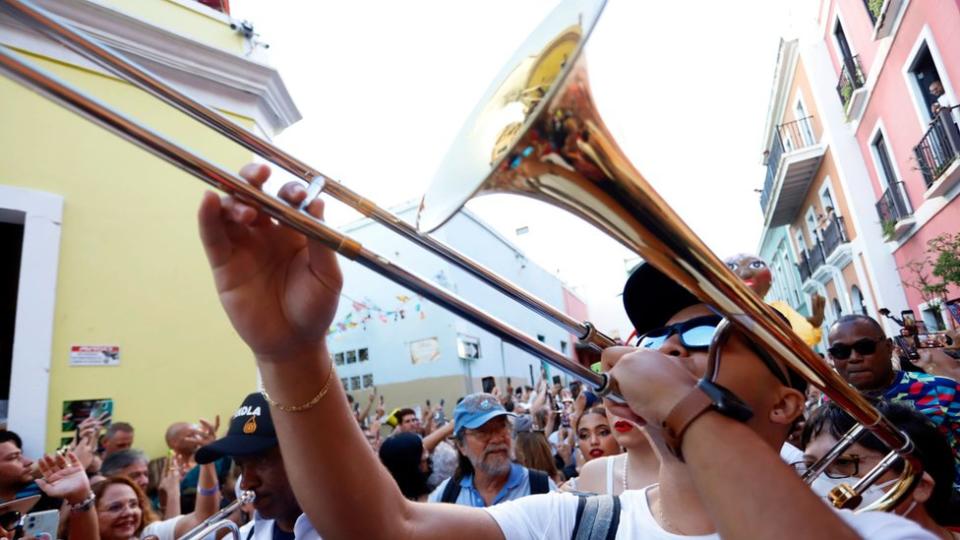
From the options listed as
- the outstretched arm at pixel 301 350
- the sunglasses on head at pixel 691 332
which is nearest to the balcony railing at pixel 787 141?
the sunglasses on head at pixel 691 332

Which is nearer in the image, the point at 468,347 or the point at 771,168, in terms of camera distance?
the point at 468,347

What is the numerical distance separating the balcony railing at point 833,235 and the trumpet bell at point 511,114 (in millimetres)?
→ 17589

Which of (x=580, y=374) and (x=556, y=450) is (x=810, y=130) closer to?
(x=556, y=450)

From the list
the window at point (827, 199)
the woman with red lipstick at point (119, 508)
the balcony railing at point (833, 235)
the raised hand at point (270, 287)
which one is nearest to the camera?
the raised hand at point (270, 287)

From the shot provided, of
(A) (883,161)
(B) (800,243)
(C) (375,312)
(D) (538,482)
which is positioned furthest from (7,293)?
(B) (800,243)

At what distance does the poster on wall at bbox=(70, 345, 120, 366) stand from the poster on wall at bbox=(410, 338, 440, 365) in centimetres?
1472

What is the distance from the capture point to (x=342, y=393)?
1415 mm

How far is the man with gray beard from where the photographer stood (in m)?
3.64

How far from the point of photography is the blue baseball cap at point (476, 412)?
12.5 ft

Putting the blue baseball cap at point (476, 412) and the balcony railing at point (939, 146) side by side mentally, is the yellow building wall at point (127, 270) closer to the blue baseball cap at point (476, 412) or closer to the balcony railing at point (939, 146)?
the blue baseball cap at point (476, 412)

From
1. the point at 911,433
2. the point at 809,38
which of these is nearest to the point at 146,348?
the point at 911,433

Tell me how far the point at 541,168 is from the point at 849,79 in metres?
16.1

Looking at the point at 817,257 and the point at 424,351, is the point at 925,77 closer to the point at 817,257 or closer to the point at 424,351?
the point at 817,257

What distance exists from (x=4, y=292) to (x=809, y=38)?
18.3 m
